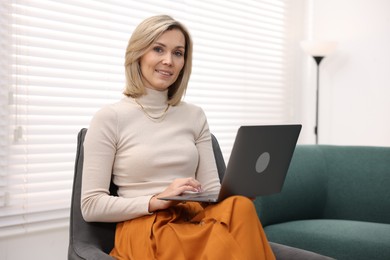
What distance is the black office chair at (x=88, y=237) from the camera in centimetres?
170

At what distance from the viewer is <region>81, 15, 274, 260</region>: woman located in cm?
156

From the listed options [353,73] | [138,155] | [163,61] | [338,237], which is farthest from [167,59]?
[353,73]

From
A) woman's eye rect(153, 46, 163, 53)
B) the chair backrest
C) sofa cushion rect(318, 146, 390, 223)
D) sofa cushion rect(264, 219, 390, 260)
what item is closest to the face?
woman's eye rect(153, 46, 163, 53)

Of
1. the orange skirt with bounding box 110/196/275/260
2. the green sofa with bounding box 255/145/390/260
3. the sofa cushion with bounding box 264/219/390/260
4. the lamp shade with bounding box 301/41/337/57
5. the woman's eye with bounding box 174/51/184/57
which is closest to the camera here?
the orange skirt with bounding box 110/196/275/260

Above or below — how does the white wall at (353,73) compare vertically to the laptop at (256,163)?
above

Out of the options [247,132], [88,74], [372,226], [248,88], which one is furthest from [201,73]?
[247,132]

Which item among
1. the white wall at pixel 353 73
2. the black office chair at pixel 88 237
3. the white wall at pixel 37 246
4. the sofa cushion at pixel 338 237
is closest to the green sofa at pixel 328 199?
the sofa cushion at pixel 338 237

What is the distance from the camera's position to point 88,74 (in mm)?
2619

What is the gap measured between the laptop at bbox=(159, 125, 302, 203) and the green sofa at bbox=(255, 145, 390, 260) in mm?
894

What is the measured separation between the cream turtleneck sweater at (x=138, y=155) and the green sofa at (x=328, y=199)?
800mm

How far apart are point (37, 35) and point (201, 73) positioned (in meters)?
1.16

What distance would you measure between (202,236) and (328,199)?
67.1 inches

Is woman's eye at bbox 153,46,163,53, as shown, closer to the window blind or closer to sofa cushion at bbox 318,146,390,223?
the window blind

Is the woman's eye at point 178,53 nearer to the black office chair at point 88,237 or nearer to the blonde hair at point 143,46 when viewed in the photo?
the blonde hair at point 143,46
